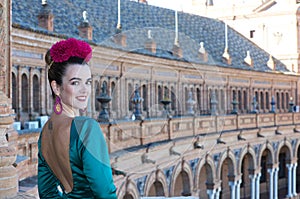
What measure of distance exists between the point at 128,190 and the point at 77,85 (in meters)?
15.7

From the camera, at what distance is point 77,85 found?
3971mm

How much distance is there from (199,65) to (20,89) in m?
15.5

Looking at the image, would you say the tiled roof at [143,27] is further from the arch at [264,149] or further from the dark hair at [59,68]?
the arch at [264,149]

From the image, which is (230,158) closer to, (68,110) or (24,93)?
(24,93)

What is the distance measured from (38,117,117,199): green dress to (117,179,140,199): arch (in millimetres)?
14932

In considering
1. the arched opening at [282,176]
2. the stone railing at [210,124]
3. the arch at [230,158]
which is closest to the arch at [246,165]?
the arch at [230,158]

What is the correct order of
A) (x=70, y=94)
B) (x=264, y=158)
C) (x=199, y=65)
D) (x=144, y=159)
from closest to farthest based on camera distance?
(x=70, y=94)
(x=144, y=159)
(x=199, y=65)
(x=264, y=158)

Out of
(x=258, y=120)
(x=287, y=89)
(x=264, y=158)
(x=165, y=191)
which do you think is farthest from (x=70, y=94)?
(x=287, y=89)

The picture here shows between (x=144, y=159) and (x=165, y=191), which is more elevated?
(x=144, y=159)

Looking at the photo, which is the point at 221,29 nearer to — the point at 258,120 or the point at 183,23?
the point at 183,23

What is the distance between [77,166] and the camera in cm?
371

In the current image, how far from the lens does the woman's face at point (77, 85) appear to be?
3.97 m

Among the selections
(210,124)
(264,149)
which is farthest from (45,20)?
(264,149)

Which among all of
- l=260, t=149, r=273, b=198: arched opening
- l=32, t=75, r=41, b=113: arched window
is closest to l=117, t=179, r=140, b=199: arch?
l=32, t=75, r=41, b=113: arched window
